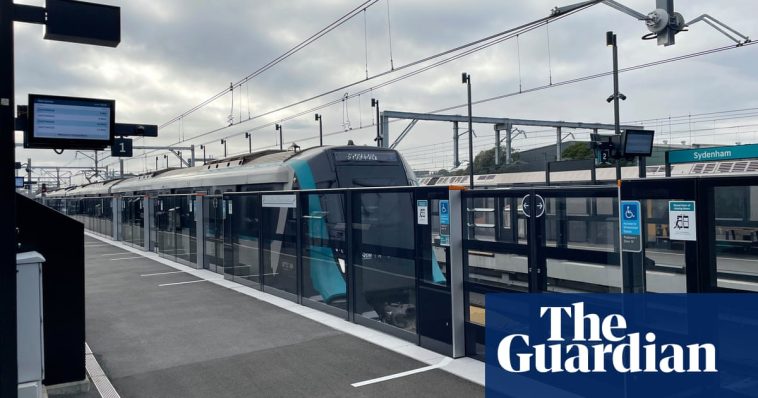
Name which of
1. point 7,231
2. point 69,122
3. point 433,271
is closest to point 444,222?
point 433,271

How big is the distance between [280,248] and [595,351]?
6539mm

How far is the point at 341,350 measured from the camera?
7.08m

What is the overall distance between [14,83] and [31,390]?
2.53 meters

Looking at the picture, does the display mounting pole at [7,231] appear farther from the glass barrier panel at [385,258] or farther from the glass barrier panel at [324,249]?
the glass barrier panel at [324,249]

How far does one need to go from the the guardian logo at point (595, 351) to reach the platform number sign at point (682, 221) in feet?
2.71

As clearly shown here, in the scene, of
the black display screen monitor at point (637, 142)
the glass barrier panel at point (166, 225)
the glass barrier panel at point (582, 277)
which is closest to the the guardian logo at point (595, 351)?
the glass barrier panel at point (582, 277)

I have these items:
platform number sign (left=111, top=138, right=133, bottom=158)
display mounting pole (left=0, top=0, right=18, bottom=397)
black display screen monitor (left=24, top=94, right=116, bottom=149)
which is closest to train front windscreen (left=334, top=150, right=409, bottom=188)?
platform number sign (left=111, top=138, right=133, bottom=158)

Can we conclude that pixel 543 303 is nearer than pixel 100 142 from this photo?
No

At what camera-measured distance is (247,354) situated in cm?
701

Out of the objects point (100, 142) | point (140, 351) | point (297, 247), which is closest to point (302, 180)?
point (297, 247)

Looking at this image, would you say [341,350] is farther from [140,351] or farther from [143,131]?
[143,131]

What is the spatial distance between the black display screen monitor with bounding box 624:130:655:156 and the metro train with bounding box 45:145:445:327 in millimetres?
5027

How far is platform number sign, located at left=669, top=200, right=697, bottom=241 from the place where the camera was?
14.5 feet

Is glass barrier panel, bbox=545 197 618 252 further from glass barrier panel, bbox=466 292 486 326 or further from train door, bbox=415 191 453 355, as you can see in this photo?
train door, bbox=415 191 453 355
